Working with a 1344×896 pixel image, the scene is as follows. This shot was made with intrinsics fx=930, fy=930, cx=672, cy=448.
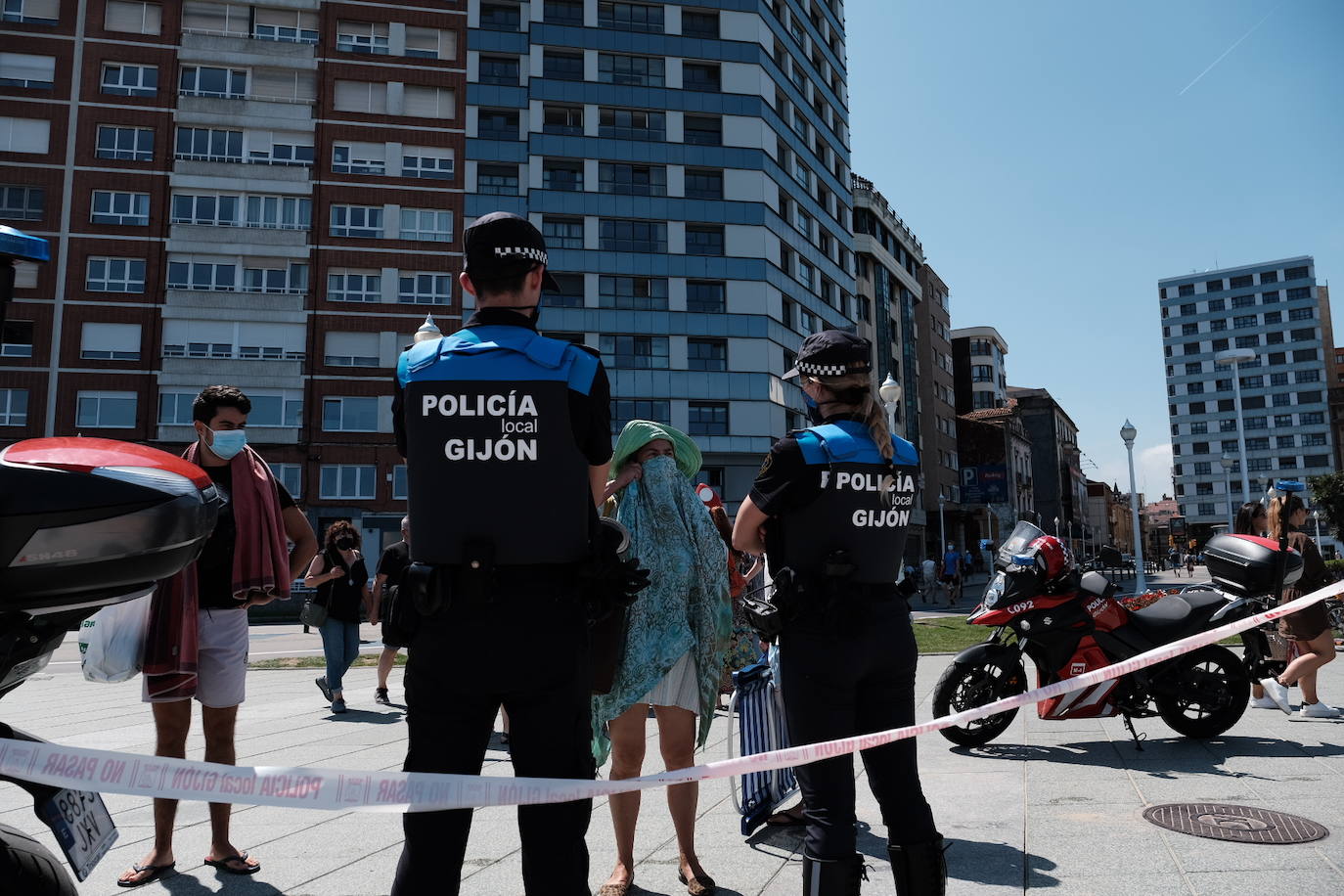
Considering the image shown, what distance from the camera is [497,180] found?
4238 cm

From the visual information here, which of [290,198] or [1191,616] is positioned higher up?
[290,198]

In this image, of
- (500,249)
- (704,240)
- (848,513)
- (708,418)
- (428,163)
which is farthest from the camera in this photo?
(704,240)

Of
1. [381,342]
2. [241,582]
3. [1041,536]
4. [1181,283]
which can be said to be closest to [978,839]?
[1041,536]

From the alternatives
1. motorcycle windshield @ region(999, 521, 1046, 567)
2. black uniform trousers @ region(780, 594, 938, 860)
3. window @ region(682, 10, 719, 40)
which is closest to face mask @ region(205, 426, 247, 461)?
black uniform trousers @ region(780, 594, 938, 860)

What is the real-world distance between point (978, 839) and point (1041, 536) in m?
3.03

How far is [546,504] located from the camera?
233cm

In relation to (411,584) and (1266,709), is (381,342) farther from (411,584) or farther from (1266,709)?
(411,584)

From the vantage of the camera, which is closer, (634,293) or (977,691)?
(977,691)

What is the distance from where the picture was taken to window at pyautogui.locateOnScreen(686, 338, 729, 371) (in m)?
43.0

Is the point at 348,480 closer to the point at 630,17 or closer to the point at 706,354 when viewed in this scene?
the point at 706,354

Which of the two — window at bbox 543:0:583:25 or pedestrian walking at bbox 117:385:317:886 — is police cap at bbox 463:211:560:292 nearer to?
pedestrian walking at bbox 117:385:317:886

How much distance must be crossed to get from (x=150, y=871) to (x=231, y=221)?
39.7 metres

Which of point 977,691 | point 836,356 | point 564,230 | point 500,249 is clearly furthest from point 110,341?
point 836,356

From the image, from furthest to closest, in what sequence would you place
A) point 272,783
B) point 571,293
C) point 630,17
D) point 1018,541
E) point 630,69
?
point 630,17
point 630,69
point 571,293
point 1018,541
point 272,783
